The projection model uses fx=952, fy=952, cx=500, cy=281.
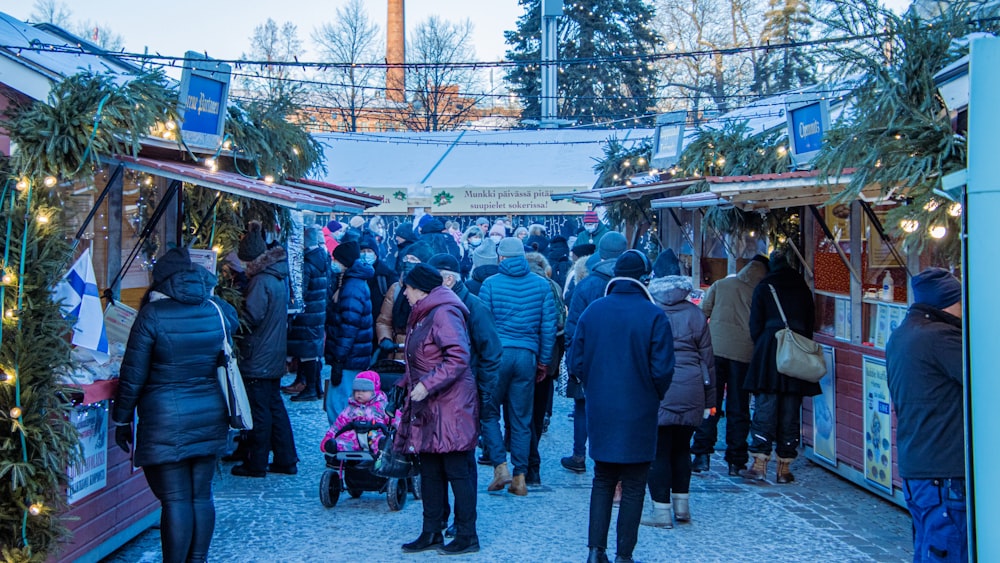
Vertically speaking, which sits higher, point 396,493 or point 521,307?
point 521,307

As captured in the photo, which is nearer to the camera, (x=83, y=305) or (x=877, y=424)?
(x=83, y=305)

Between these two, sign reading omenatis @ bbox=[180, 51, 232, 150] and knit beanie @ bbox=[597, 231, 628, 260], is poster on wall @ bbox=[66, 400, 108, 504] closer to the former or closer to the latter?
sign reading omenatis @ bbox=[180, 51, 232, 150]

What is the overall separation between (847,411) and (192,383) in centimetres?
499

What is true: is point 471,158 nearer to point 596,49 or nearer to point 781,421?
point 596,49

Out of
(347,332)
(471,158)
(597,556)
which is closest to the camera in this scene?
(597,556)

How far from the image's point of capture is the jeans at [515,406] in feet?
22.5

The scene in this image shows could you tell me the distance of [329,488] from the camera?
21.5ft

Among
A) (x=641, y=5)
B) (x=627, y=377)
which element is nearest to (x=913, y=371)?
(x=627, y=377)

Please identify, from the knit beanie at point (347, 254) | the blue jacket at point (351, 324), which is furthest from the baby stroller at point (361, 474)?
the knit beanie at point (347, 254)

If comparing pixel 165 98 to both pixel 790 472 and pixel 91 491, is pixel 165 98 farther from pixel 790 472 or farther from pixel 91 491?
pixel 790 472

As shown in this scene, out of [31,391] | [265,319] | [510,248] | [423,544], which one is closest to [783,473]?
[510,248]

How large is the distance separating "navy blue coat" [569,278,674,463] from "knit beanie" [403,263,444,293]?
1.01 meters

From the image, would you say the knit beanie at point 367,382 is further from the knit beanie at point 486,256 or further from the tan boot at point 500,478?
the knit beanie at point 486,256

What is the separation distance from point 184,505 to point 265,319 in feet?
8.68
